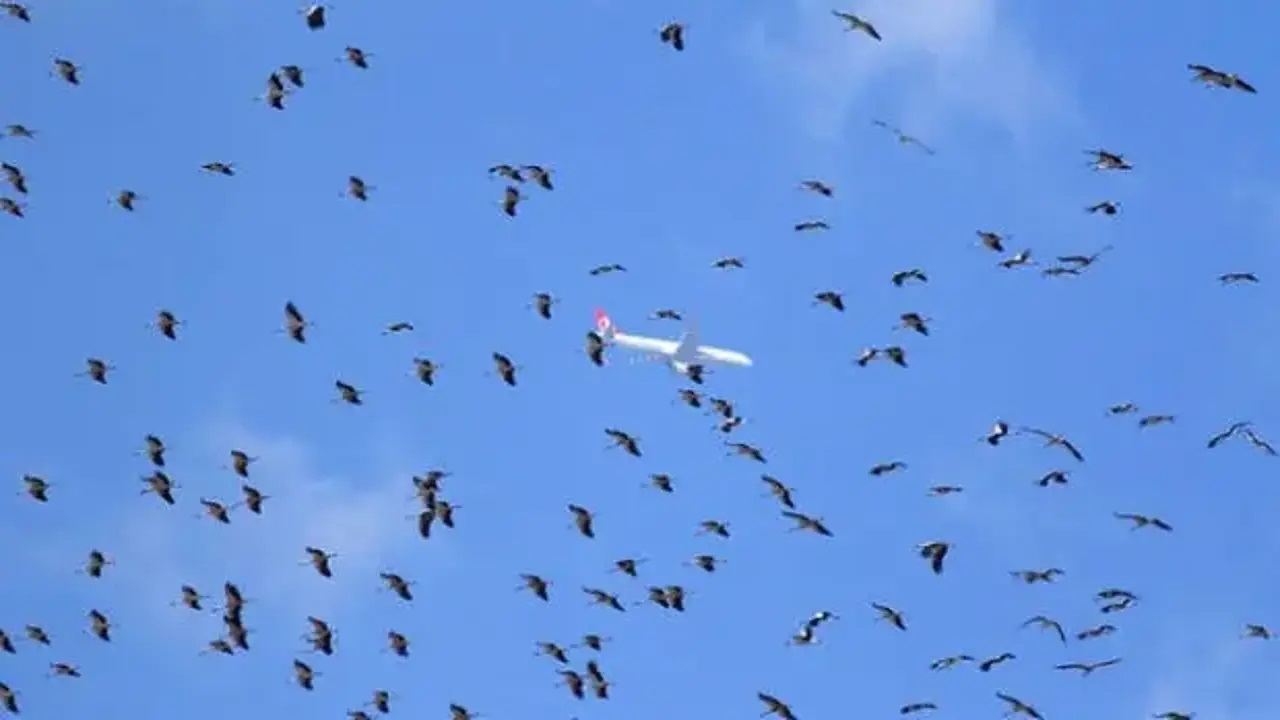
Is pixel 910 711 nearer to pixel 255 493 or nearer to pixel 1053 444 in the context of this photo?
pixel 1053 444

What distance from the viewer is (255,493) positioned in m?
135

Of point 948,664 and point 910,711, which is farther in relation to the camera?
point 910,711

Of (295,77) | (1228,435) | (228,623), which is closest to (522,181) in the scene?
(295,77)

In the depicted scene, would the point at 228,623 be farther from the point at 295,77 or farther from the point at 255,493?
the point at 295,77

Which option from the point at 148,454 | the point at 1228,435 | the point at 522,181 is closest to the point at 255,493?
the point at 148,454

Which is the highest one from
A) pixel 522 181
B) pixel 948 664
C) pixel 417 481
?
pixel 522 181

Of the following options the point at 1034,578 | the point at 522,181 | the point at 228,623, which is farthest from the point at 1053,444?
the point at 228,623

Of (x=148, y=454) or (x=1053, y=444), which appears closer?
(x=1053, y=444)

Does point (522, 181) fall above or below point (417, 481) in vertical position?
above

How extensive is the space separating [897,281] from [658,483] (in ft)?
33.8

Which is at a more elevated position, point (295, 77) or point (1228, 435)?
point (295, 77)

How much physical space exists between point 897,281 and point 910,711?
49.9 feet

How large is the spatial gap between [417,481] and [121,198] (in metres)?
14.2

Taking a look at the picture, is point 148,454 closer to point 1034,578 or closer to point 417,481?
point 417,481
